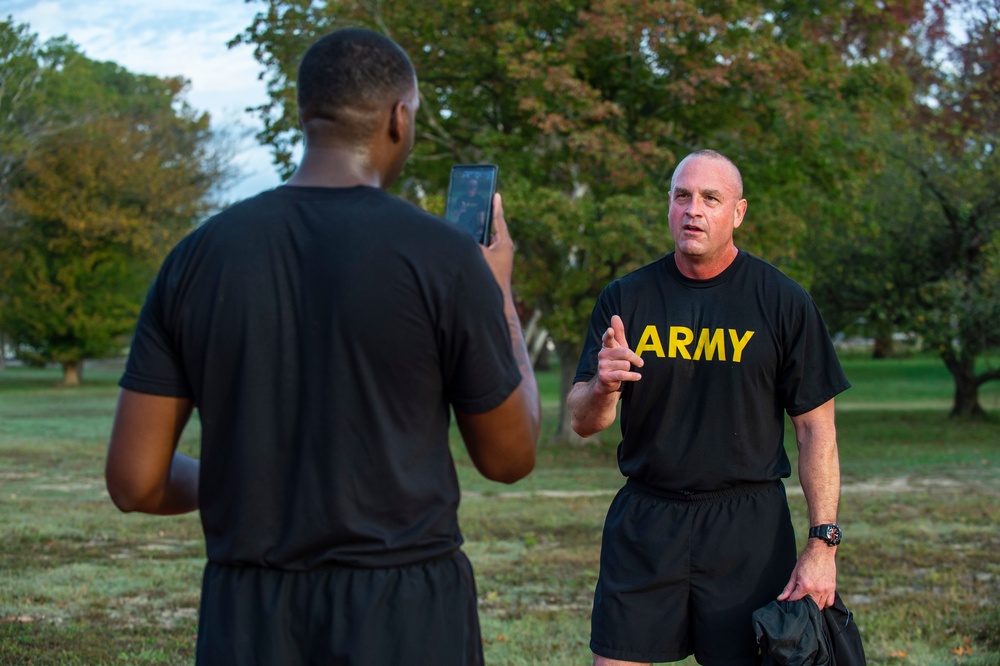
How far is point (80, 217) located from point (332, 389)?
141ft

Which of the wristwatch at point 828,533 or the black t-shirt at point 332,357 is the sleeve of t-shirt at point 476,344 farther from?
the wristwatch at point 828,533

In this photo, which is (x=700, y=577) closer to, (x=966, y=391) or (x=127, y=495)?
(x=127, y=495)

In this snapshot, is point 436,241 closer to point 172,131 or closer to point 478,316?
point 478,316

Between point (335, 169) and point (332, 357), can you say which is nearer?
point (332, 357)

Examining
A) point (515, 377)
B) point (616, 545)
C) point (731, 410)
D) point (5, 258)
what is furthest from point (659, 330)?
point (5, 258)

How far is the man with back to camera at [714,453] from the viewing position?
12.7ft

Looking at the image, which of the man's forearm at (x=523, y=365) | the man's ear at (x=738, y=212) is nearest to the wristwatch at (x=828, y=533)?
the man's ear at (x=738, y=212)

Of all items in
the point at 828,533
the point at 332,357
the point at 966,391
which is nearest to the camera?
the point at 332,357

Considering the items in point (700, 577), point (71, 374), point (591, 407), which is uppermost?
point (591, 407)

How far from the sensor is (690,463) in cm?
388

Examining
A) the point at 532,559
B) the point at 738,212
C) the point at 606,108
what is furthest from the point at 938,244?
the point at 738,212

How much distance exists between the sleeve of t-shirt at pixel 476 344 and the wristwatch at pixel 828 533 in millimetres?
1771

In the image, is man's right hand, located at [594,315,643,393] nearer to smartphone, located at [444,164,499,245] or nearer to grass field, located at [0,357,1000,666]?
smartphone, located at [444,164,499,245]

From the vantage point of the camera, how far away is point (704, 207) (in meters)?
4.00
